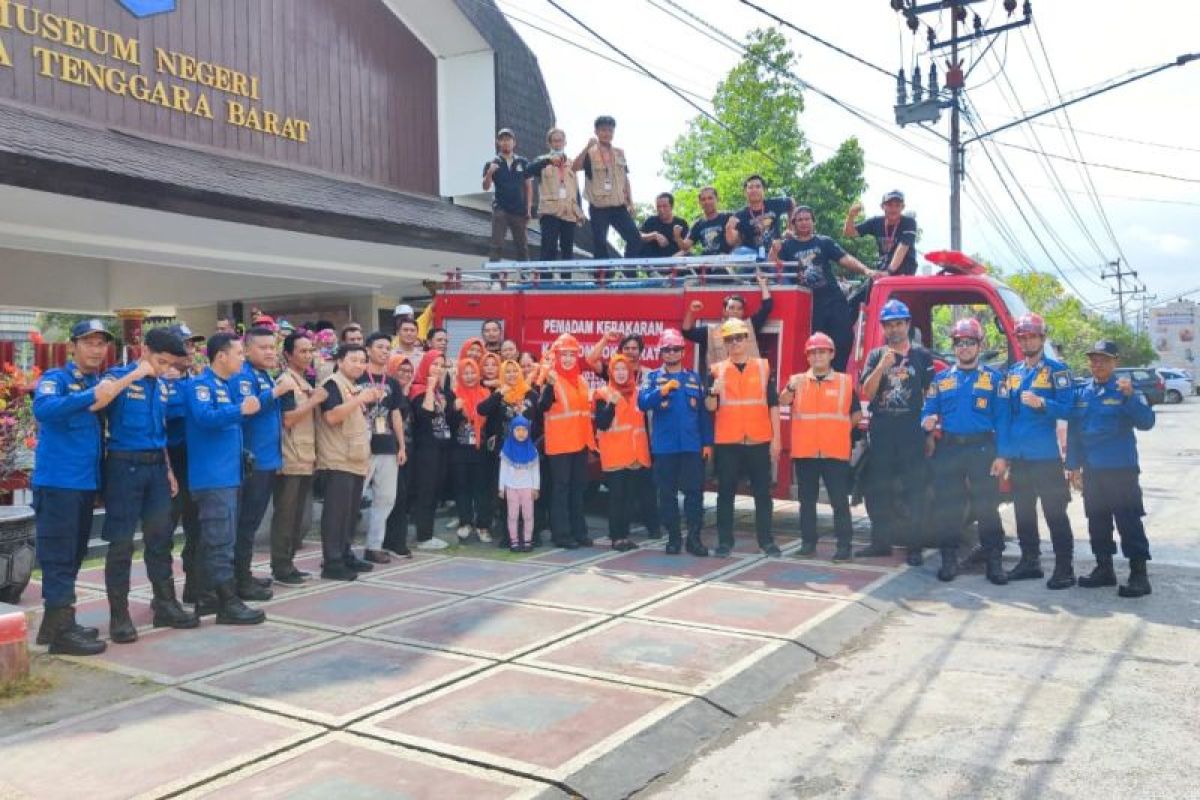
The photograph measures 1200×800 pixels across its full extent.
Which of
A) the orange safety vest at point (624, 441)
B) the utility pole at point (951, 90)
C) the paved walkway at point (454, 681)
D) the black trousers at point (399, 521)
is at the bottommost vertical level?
the paved walkway at point (454, 681)

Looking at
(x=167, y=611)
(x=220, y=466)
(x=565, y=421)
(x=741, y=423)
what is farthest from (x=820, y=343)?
(x=167, y=611)

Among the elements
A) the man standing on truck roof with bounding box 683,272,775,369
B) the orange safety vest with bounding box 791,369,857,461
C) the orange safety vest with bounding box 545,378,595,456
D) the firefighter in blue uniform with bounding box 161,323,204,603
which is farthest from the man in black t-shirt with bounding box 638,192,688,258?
the firefighter in blue uniform with bounding box 161,323,204,603

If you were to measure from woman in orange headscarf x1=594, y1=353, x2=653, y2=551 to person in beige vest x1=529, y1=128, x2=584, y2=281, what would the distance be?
3.42m

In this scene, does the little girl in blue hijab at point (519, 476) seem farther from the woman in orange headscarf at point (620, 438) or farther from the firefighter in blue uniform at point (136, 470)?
the firefighter in blue uniform at point (136, 470)

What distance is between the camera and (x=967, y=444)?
7.29m

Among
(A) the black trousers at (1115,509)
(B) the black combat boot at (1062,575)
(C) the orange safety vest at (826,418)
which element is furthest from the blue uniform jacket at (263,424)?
(A) the black trousers at (1115,509)

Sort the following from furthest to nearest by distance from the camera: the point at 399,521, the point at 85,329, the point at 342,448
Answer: the point at 399,521, the point at 342,448, the point at 85,329

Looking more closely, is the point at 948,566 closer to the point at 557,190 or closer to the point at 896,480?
the point at 896,480

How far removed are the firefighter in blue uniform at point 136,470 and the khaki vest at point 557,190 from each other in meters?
6.22

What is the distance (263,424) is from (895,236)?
5.91 m

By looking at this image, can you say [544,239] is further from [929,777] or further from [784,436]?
Result: [929,777]

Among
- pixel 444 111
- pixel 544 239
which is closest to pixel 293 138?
pixel 444 111

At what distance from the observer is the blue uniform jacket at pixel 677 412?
7.93 meters

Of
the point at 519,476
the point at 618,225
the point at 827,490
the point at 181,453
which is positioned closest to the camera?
the point at 181,453
